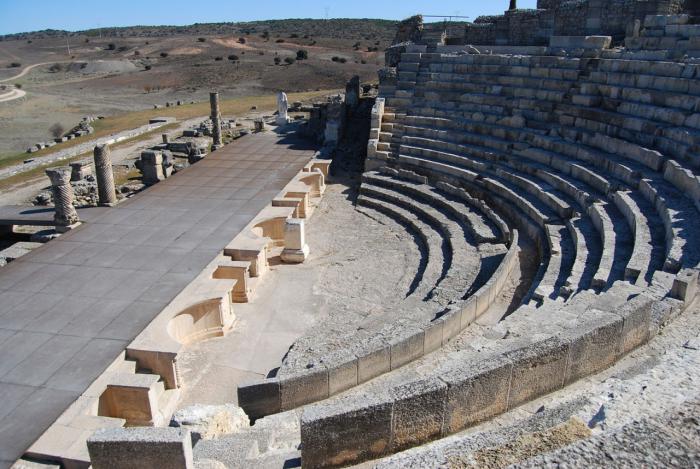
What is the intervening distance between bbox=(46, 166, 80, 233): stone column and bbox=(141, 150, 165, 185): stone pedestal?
4509 millimetres

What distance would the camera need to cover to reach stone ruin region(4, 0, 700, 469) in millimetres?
5004

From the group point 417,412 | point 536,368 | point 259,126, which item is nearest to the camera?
point 417,412

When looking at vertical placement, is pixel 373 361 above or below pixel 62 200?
below

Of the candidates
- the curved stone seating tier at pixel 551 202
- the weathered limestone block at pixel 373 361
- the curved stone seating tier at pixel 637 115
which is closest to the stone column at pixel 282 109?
the curved stone seating tier at pixel 637 115

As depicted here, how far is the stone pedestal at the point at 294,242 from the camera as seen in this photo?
536 inches

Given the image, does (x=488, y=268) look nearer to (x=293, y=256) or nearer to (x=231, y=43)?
(x=293, y=256)

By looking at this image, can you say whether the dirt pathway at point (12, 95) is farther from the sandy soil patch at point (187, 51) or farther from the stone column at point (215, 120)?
the stone column at point (215, 120)

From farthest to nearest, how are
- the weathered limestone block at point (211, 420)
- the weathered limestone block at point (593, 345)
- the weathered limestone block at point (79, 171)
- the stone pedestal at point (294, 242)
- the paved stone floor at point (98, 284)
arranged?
1. the weathered limestone block at point (79, 171)
2. the stone pedestal at point (294, 242)
3. the paved stone floor at point (98, 284)
4. the weathered limestone block at point (211, 420)
5. the weathered limestone block at point (593, 345)

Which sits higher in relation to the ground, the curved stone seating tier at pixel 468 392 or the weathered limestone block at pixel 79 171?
the curved stone seating tier at pixel 468 392

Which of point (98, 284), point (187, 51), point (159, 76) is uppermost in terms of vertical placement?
point (187, 51)

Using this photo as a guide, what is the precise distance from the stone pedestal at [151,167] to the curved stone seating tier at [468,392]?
14016 millimetres

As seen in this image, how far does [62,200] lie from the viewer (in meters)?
13.2

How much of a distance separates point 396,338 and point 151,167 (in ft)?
42.7

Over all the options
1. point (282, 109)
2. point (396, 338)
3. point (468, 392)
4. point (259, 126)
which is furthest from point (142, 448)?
point (282, 109)
